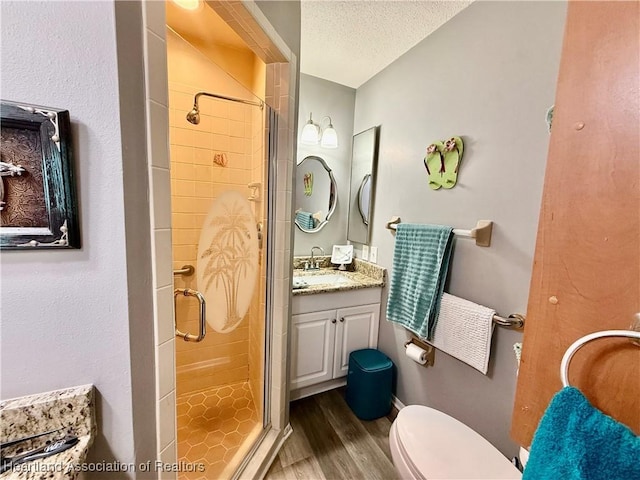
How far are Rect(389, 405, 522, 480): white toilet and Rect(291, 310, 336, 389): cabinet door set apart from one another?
73 cm

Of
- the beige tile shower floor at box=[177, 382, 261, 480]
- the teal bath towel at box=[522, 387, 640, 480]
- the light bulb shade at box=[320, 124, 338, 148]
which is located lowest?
the beige tile shower floor at box=[177, 382, 261, 480]

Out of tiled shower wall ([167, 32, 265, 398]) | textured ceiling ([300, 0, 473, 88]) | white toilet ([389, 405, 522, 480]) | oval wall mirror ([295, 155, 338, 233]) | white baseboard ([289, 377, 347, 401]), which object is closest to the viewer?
white toilet ([389, 405, 522, 480])

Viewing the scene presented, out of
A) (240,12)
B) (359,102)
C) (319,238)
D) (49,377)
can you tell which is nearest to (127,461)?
(49,377)

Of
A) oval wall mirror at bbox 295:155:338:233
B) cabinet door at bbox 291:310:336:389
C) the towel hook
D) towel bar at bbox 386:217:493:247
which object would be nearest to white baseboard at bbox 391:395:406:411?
cabinet door at bbox 291:310:336:389

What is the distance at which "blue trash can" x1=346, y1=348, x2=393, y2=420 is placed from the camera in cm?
168

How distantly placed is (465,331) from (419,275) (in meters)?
0.36

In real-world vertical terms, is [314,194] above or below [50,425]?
above

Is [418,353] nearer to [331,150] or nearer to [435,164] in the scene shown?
[435,164]

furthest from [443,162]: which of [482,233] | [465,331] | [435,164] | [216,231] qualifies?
[216,231]

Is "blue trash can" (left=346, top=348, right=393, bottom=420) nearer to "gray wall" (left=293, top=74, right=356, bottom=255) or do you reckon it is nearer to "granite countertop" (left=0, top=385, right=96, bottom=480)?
"gray wall" (left=293, top=74, right=356, bottom=255)

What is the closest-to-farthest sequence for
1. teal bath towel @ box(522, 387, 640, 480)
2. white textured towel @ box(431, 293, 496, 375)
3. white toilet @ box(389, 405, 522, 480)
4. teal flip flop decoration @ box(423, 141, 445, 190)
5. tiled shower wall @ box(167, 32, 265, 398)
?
teal bath towel @ box(522, 387, 640, 480) → white toilet @ box(389, 405, 522, 480) → tiled shower wall @ box(167, 32, 265, 398) → white textured towel @ box(431, 293, 496, 375) → teal flip flop decoration @ box(423, 141, 445, 190)

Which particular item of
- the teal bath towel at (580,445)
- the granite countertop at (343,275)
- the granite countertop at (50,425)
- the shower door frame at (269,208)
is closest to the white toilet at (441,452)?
the teal bath towel at (580,445)

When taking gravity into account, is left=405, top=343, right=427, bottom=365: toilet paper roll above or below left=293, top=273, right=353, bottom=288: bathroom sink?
below

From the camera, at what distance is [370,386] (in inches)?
65.9
